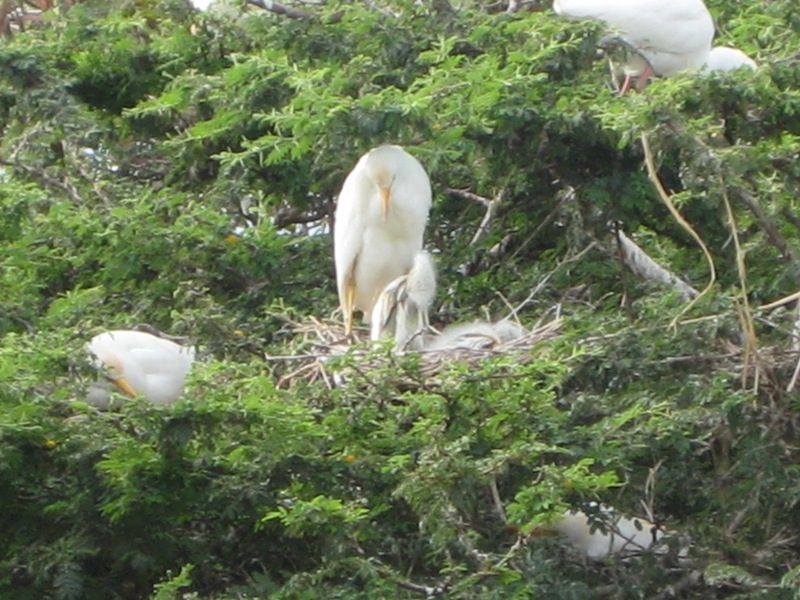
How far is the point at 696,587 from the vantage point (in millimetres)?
4770

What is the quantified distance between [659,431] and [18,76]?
2430mm

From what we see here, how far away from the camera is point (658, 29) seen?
21.1 ft

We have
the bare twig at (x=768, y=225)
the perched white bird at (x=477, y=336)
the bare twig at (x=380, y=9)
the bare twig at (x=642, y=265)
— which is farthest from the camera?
the bare twig at (x=380, y=9)

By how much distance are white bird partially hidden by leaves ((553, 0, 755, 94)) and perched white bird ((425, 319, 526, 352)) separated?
1193mm

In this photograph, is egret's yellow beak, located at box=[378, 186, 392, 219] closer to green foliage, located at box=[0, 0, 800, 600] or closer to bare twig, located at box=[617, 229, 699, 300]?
green foliage, located at box=[0, 0, 800, 600]

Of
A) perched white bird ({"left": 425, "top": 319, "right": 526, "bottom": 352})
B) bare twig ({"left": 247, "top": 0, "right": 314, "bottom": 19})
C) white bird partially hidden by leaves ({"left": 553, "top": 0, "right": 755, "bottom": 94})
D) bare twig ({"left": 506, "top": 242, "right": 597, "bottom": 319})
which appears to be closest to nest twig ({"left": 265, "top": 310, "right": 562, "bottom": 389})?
perched white bird ({"left": 425, "top": 319, "right": 526, "bottom": 352})

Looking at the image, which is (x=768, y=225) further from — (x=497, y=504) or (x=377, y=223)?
(x=377, y=223)

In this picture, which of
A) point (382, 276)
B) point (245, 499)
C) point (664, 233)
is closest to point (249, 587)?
point (245, 499)

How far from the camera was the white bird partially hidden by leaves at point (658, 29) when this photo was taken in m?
6.35

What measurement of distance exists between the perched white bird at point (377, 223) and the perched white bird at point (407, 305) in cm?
10

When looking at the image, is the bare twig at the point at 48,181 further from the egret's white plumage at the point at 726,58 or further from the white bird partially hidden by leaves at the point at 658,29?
the egret's white plumage at the point at 726,58

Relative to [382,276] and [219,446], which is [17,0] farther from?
[219,446]

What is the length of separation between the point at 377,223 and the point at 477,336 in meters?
0.61

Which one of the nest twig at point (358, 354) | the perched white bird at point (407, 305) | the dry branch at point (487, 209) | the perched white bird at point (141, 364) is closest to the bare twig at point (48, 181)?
the perched white bird at point (141, 364)
